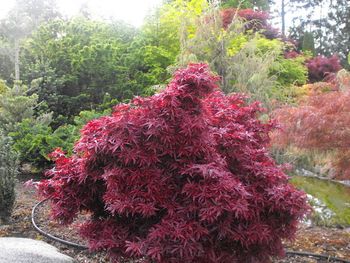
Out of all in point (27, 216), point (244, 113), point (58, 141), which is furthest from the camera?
point (58, 141)

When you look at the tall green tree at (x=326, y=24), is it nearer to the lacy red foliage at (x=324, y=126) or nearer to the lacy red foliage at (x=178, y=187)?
the lacy red foliage at (x=324, y=126)

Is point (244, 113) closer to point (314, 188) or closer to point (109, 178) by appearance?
point (109, 178)

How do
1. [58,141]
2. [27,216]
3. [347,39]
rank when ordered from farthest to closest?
[347,39]
[58,141]
[27,216]

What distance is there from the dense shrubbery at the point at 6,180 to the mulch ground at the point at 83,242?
0.21 metres

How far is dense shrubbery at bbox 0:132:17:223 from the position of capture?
553 centimetres

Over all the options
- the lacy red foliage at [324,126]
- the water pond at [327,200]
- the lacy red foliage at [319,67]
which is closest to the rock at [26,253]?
the lacy red foliage at [324,126]

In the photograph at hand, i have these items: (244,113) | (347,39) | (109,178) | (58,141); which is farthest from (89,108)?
(347,39)

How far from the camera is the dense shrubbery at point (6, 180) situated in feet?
18.1

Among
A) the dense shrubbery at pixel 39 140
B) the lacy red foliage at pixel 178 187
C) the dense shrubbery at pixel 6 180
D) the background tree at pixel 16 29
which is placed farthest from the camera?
the background tree at pixel 16 29

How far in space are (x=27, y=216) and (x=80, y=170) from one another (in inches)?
119

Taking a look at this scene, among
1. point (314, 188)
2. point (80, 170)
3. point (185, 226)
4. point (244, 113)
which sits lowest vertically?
point (314, 188)

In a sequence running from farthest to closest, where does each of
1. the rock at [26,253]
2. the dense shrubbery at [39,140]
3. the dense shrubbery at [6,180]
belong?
the dense shrubbery at [39,140], the dense shrubbery at [6,180], the rock at [26,253]

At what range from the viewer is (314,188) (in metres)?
8.46

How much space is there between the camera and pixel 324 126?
4531 millimetres
